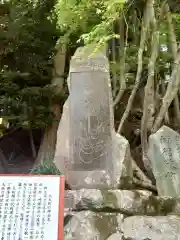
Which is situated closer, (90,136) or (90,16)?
(90,136)

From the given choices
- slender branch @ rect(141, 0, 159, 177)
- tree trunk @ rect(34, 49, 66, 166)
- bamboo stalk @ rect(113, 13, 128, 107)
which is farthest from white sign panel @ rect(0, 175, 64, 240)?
tree trunk @ rect(34, 49, 66, 166)

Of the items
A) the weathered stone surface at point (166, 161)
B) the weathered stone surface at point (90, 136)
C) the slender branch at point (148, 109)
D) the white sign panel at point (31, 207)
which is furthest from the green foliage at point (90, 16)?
the white sign panel at point (31, 207)

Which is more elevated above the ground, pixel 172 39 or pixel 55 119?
pixel 172 39

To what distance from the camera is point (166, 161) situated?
154 inches

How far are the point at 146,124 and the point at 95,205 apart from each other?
1.74 metres

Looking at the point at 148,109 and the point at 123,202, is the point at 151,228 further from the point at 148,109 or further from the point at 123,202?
the point at 148,109

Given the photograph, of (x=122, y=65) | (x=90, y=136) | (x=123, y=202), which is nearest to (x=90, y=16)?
(x=122, y=65)

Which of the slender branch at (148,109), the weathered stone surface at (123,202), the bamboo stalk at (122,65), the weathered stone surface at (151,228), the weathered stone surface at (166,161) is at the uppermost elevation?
the bamboo stalk at (122,65)

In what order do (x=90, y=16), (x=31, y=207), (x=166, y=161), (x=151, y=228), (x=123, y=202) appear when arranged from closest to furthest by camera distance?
(x=31, y=207) < (x=151, y=228) < (x=123, y=202) < (x=166, y=161) < (x=90, y=16)

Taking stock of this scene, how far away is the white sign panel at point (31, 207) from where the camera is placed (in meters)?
2.30

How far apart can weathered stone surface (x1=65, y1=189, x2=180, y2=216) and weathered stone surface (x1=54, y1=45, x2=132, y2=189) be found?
32 centimetres

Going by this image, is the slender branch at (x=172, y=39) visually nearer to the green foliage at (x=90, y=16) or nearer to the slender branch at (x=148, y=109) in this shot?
the slender branch at (x=148, y=109)

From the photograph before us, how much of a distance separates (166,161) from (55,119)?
2.93 meters

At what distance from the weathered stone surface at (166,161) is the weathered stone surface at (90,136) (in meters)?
0.33
